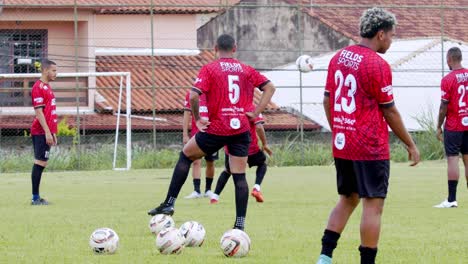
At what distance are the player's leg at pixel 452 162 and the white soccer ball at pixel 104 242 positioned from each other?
6432mm

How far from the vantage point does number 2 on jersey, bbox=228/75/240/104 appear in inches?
454

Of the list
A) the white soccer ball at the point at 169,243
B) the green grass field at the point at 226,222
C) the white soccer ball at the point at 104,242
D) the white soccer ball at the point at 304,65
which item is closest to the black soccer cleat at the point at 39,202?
the green grass field at the point at 226,222

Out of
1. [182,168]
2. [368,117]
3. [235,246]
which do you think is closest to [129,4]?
[182,168]

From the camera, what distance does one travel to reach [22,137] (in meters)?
30.6

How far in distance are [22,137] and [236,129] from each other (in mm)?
20070

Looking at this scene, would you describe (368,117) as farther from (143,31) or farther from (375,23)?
(143,31)

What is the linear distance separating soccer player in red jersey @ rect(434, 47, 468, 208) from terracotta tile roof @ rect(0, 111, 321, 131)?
18097mm

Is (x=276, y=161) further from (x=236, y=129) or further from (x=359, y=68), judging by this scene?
(x=359, y=68)

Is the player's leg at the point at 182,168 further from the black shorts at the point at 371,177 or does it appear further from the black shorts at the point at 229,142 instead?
the black shorts at the point at 371,177

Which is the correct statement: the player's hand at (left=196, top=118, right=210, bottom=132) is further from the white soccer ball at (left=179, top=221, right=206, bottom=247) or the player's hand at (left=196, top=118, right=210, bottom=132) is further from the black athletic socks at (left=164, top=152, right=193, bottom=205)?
the white soccer ball at (left=179, top=221, right=206, bottom=247)

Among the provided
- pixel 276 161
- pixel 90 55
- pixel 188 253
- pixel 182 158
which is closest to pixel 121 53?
pixel 90 55

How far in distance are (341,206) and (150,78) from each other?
2789 cm

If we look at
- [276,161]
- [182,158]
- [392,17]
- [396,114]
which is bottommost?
[276,161]

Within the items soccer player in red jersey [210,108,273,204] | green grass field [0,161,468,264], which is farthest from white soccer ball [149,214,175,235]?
soccer player in red jersey [210,108,273,204]
